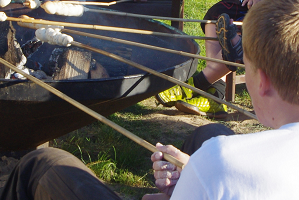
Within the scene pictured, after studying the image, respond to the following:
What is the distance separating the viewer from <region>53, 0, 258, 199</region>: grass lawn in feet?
7.69

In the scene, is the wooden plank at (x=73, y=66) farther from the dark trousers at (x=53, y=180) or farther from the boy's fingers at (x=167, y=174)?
the boy's fingers at (x=167, y=174)

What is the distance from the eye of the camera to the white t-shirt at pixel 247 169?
0.65 meters

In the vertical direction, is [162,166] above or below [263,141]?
below

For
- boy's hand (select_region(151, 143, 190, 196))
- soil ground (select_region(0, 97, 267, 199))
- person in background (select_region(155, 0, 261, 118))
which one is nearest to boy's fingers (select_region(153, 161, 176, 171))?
boy's hand (select_region(151, 143, 190, 196))

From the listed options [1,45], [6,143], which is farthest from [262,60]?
[1,45]

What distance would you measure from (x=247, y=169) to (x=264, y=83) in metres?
0.27

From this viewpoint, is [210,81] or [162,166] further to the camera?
[210,81]

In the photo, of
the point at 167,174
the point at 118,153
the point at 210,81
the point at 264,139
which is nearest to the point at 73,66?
the point at 118,153

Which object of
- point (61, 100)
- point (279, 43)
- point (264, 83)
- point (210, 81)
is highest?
point (279, 43)

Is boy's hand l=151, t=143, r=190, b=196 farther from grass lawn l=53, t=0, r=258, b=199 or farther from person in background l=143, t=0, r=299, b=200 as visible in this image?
grass lawn l=53, t=0, r=258, b=199

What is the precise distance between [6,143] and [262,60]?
1.59 meters

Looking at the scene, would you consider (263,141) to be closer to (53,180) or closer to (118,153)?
(53,180)

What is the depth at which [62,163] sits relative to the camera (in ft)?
3.97

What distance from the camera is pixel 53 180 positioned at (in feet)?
3.83
